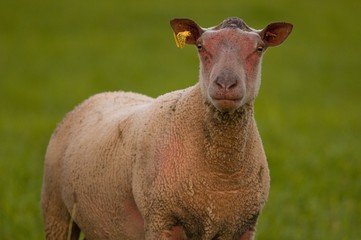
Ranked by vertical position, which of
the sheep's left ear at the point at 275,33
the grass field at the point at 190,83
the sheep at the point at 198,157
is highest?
the sheep's left ear at the point at 275,33

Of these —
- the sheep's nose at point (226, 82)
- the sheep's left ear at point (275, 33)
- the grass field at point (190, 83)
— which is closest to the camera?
the sheep's nose at point (226, 82)

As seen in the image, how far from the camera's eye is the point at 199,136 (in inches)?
225

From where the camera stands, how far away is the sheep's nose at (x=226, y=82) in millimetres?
5164

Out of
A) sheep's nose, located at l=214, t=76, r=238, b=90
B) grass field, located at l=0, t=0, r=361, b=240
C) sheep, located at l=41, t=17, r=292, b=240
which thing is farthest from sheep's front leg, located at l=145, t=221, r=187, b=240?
grass field, located at l=0, t=0, r=361, b=240

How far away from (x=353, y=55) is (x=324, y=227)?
20.3m

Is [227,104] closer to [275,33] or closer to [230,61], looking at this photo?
[230,61]

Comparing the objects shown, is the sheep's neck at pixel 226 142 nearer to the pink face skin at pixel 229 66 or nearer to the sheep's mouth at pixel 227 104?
the pink face skin at pixel 229 66

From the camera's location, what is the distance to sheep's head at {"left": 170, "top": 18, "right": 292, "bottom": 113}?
521 cm

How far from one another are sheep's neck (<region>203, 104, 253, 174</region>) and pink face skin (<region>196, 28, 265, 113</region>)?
163 mm

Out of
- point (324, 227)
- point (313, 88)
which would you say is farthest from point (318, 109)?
point (324, 227)

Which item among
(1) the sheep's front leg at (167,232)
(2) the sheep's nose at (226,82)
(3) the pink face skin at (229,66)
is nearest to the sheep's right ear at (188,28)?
(3) the pink face skin at (229,66)

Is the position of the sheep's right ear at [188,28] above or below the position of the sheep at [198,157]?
above

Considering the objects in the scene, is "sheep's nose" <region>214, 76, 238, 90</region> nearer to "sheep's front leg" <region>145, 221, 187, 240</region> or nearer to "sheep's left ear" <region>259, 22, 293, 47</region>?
"sheep's left ear" <region>259, 22, 293, 47</region>

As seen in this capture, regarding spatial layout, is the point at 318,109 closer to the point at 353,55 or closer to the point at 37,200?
the point at 353,55
